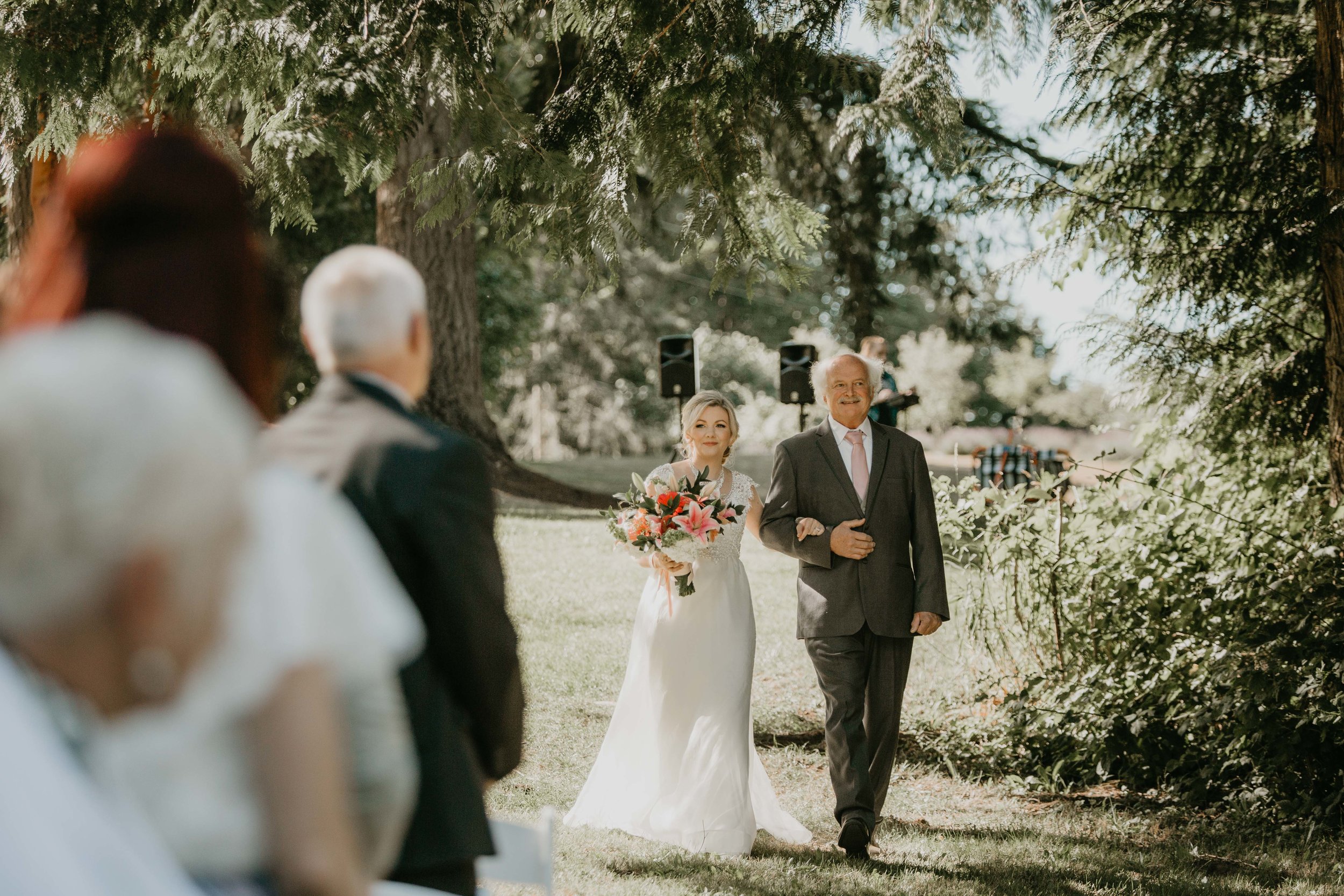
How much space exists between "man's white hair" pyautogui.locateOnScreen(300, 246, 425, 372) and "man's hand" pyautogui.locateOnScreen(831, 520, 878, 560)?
12.8 ft

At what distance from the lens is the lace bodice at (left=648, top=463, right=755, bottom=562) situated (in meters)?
6.27

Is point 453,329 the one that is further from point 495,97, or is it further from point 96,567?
point 96,567

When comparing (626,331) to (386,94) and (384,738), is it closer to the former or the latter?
(386,94)

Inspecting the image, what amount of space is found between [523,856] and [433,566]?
A: 0.76 meters

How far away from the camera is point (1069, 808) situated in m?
6.57

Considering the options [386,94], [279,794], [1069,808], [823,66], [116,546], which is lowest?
[1069,808]

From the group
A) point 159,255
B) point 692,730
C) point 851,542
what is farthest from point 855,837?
point 159,255

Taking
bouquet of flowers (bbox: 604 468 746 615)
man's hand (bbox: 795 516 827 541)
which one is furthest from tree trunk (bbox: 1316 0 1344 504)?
bouquet of flowers (bbox: 604 468 746 615)

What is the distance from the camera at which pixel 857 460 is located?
19.6ft

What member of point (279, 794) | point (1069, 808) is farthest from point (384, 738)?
point (1069, 808)

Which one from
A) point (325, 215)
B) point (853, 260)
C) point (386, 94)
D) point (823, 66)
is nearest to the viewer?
point (386, 94)

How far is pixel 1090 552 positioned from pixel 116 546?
661cm

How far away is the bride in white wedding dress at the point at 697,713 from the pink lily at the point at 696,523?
9.5 inches

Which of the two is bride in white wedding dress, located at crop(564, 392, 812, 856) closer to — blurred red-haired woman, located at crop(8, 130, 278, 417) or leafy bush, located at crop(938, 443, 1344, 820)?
leafy bush, located at crop(938, 443, 1344, 820)
